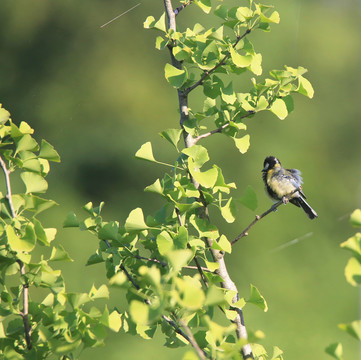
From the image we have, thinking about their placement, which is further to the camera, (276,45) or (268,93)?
(276,45)

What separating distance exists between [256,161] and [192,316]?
3672 millimetres

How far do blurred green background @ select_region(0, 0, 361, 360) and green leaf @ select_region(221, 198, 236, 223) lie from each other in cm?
272

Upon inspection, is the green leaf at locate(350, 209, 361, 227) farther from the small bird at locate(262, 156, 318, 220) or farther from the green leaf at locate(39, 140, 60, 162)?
the small bird at locate(262, 156, 318, 220)

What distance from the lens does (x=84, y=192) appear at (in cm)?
463

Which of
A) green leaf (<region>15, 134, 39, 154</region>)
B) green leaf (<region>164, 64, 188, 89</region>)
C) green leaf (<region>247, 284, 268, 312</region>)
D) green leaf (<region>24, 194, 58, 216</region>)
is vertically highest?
green leaf (<region>164, 64, 188, 89</region>)

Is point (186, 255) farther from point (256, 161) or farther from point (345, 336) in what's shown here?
point (256, 161)

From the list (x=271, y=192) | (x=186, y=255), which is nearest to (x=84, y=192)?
(x=271, y=192)

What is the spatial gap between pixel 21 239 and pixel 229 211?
38 cm

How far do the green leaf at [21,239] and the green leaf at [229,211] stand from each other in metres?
0.34

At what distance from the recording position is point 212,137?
4539 millimetres

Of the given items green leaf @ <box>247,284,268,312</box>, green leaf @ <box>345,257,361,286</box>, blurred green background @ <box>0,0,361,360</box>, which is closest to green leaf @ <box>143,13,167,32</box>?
green leaf @ <box>247,284,268,312</box>

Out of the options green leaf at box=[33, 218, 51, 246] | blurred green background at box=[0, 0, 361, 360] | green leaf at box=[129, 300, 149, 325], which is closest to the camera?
green leaf at box=[129, 300, 149, 325]

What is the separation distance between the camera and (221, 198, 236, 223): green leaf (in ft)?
3.56

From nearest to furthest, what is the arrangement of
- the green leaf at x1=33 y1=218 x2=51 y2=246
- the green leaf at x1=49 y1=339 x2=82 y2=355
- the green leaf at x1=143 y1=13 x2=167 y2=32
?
the green leaf at x1=49 y1=339 x2=82 y2=355, the green leaf at x1=33 y1=218 x2=51 y2=246, the green leaf at x1=143 y1=13 x2=167 y2=32
